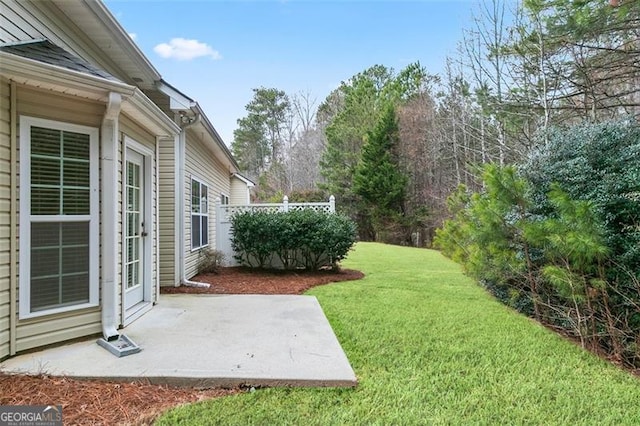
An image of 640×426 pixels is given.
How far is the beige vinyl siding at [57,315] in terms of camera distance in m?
3.05

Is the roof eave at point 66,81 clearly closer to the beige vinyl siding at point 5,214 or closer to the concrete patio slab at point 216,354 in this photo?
the beige vinyl siding at point 5,214

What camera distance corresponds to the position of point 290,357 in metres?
3.16

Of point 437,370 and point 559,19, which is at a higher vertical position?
point 559,19

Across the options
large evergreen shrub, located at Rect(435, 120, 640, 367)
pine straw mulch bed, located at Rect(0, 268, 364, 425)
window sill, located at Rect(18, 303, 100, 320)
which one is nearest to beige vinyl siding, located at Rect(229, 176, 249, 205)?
large evergreen shrub, located at Rect(435, 120, 640, 367)

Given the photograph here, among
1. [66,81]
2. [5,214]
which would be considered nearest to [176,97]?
[66,81]

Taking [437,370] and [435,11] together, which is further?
[435,11]

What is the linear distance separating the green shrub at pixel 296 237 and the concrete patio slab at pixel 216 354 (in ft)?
11.4

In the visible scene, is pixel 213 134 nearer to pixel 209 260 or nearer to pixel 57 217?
pixel 209 260

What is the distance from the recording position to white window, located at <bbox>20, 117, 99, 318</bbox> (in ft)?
10.1

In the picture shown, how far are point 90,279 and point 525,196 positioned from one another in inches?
223

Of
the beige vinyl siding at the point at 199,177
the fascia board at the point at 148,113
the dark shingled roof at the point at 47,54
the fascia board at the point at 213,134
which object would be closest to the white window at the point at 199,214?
the beige vinyl siding at the point at 199,177

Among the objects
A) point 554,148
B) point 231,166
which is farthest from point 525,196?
point 231,166

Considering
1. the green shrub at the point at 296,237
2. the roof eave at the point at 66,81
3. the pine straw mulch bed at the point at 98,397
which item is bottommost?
the pine straw mulch bed at the point at 98,397

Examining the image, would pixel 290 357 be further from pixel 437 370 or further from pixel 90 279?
pixel 90 279
